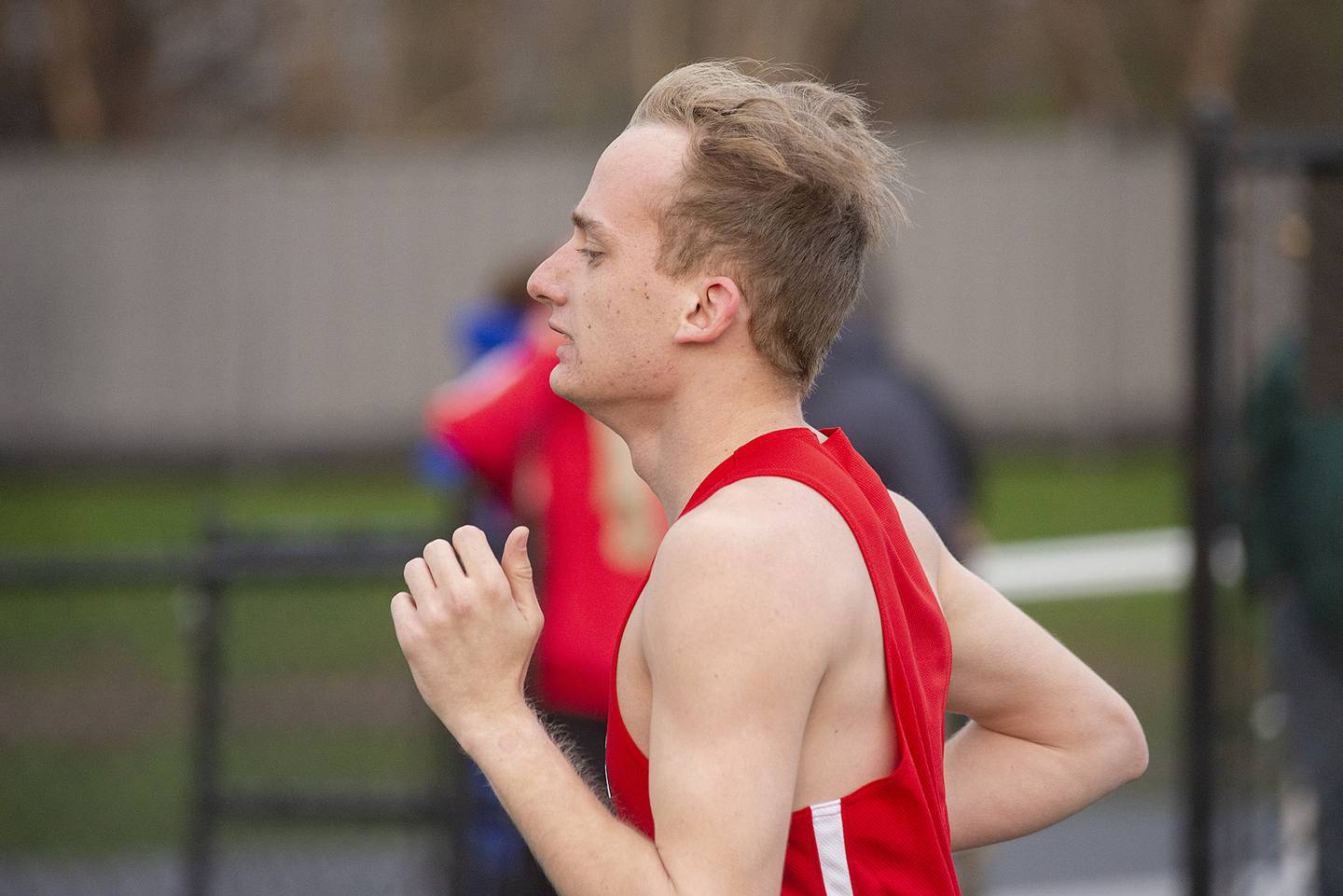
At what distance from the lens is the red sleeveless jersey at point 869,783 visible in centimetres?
172

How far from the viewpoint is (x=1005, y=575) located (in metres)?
10.3

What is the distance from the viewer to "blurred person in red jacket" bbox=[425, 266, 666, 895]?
13.6 feet

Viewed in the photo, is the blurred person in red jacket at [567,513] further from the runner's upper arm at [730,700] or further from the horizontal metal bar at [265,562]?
the runner's upper arm at [730,700]

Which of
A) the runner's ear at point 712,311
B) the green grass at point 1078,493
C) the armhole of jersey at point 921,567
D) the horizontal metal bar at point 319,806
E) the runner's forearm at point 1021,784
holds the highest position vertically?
Result: the runner's ear at point 712,311

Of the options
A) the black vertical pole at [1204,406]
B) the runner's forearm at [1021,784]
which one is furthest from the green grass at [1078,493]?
the runner's forearm at [1021,784]

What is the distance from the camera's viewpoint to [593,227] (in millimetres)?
1816

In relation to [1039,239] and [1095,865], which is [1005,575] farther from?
[1039,239]

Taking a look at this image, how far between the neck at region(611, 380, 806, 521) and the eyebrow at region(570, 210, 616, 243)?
20 cm

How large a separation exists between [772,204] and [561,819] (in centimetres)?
69

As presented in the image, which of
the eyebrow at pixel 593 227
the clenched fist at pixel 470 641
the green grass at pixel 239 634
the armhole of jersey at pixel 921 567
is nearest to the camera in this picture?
the clenched fist at pixel 470 641

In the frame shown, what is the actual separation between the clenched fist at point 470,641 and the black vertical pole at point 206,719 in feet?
9.72

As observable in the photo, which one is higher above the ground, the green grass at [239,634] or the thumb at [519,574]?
the thumb at [519,574]

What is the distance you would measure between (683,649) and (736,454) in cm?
29

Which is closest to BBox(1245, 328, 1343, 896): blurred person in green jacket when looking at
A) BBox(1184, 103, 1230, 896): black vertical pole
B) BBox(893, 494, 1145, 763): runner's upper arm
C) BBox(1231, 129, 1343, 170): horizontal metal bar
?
BBox(1184, 103, 1230, 896): black vertical pole
